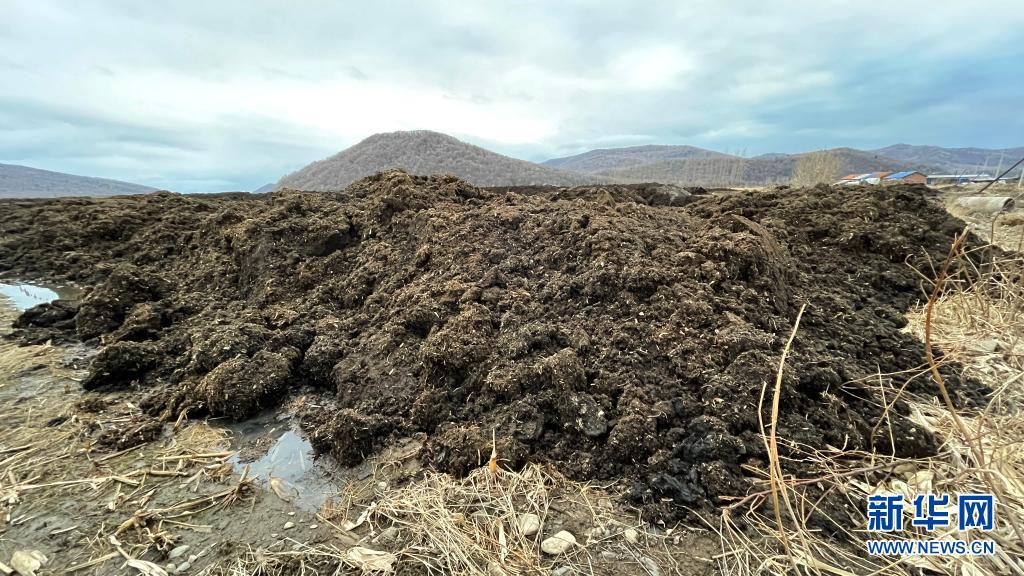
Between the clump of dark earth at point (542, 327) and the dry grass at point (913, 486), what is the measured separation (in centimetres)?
Result: 13

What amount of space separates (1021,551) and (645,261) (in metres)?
2.22

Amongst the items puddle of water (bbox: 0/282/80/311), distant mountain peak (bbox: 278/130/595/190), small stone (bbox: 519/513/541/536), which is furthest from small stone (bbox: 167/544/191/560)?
distant mountain peak (bbox: 278/130/595/190)

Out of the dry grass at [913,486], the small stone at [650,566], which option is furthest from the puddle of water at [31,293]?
the dry grass at [913,486]

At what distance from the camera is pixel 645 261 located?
3201 millimetres

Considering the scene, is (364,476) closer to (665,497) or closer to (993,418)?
(665,497)

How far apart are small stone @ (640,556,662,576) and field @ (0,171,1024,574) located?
0.02 metres

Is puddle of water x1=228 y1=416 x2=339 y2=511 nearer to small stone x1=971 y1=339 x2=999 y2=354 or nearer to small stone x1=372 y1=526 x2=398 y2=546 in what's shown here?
small stone x1=372 y1=526 x2=398 y2=546

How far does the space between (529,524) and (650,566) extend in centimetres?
54

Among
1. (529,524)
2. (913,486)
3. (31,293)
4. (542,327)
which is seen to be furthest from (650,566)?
(31,293)

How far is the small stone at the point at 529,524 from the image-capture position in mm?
1899

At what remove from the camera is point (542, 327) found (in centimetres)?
285

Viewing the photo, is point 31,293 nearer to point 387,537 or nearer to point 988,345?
point 387,537

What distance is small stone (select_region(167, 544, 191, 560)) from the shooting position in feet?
6.34

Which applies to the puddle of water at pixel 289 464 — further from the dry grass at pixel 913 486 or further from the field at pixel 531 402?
the dry grass at pixel 913 486
